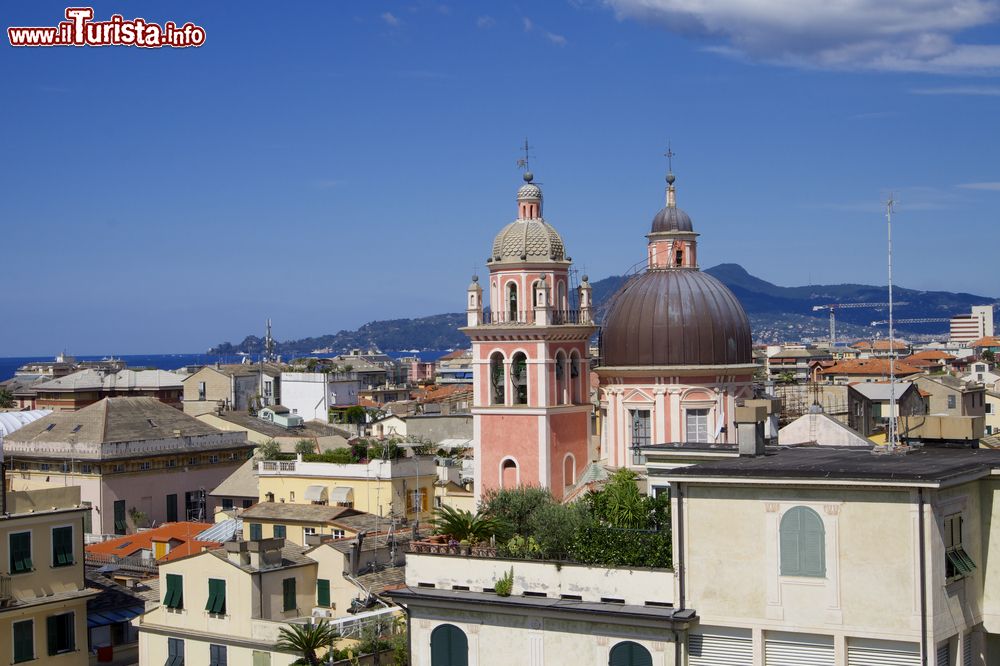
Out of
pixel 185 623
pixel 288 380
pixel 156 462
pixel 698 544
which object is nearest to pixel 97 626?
pixel 185 623

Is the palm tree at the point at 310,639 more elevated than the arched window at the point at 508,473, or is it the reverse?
the arched window at the point at 508,473

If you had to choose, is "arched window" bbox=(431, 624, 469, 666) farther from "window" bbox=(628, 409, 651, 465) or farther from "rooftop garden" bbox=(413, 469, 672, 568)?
"window" bbox=(628, 409, 651, 465)

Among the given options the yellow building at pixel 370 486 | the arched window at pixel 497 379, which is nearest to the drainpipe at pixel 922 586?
the arched window at pixel 497 379

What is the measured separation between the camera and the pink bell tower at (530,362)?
50312 mm

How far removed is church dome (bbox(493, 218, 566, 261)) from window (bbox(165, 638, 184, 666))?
59.1ft

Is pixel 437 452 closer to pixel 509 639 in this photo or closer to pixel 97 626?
pixel 97 626

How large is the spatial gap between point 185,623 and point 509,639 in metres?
14.0

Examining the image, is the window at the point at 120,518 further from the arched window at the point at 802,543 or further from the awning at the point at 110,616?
the arched window at the point at 802,543

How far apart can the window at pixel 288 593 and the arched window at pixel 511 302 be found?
1490cm

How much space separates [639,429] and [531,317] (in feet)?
17.7

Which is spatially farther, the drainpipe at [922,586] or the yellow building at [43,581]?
the yellow building at [43,581]

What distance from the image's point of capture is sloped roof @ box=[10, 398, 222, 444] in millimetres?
77250

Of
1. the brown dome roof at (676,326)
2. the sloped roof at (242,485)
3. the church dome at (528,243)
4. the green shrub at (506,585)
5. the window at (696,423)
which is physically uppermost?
the church dome at (528,243)

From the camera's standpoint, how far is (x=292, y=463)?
208 ft
